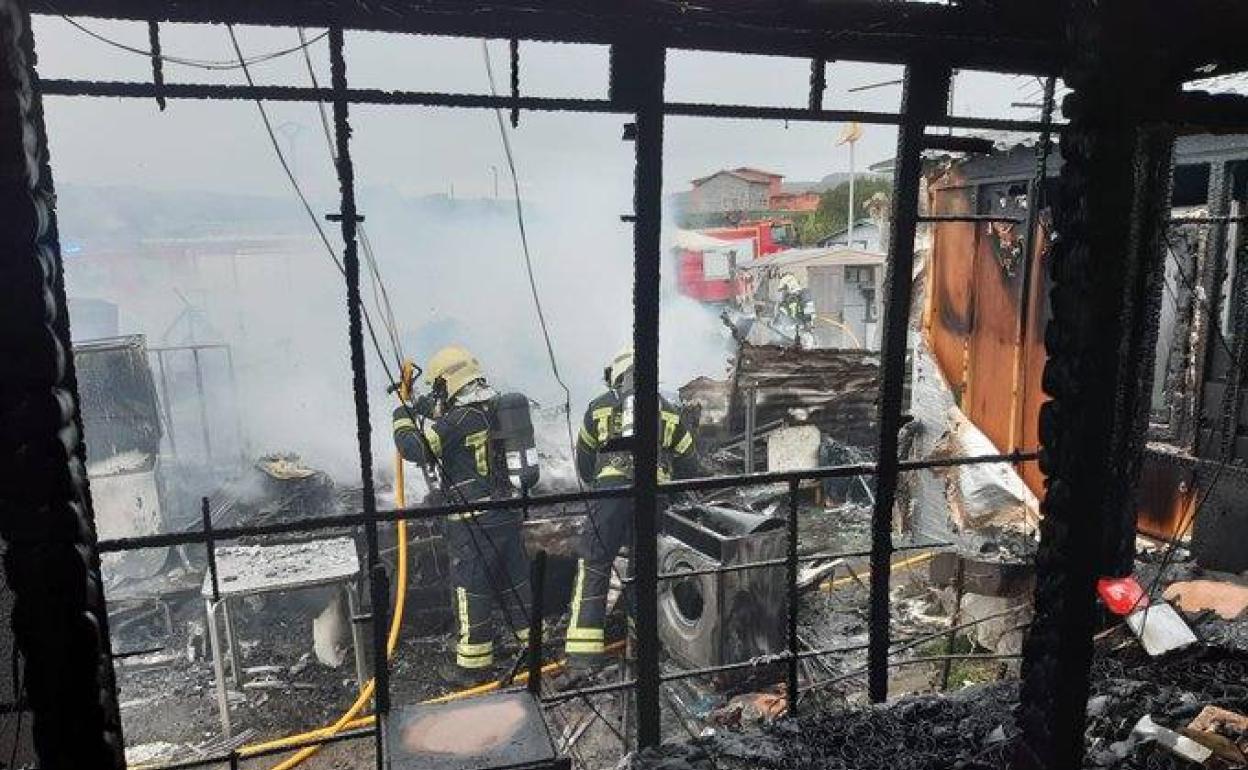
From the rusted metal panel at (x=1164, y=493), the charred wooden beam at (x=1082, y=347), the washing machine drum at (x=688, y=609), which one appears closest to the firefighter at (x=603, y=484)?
the washing machine drum at (x=688, y=609)

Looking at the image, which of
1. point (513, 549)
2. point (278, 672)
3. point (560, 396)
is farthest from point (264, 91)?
point (560, 396)

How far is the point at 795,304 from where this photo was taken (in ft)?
78.5

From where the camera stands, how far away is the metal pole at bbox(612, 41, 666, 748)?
4.17 metres

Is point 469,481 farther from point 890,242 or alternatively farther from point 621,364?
point 890,242

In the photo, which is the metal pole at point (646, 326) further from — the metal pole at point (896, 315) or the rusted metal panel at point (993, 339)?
the rusted metal panel at point (993, 339)

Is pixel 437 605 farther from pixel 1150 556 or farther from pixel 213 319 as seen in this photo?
pixel 213 319

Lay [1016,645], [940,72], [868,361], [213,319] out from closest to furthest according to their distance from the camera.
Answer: [940,72] < [1016,645] < [868,361] < [213,319]

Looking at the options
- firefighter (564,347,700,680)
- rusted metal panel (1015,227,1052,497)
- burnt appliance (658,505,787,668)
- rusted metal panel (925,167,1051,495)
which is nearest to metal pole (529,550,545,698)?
burnt appliance (658,505,787,668)

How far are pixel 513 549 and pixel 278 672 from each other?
9.04 ft

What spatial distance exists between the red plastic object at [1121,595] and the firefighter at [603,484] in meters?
3.84

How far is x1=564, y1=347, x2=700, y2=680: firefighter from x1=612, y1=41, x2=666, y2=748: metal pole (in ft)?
8.72

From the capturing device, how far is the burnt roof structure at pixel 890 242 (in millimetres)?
2119

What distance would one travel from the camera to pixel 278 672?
8.08 meters

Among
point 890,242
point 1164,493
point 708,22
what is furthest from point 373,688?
point 1164,493
